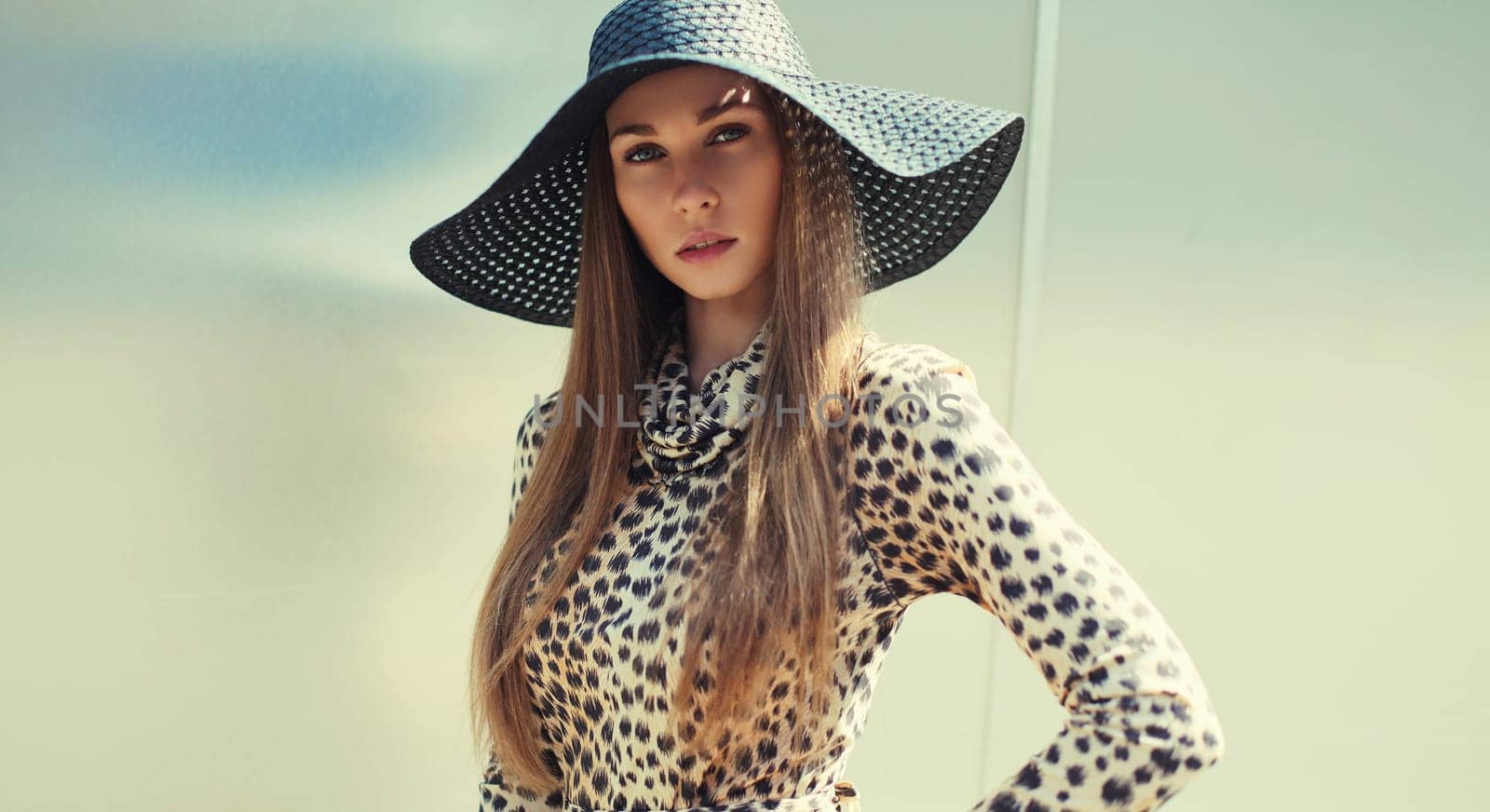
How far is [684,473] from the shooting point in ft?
4.59

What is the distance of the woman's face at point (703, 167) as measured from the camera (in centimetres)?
135

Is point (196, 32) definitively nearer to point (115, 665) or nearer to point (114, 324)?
point (114, 324)

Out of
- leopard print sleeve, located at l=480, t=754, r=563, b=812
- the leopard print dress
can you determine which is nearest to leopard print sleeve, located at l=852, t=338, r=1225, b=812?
the leopard print dress

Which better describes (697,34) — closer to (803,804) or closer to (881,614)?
(881,614)

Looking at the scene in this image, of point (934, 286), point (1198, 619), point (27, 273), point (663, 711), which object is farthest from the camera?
point (1198, 619)

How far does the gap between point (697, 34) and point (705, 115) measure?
0.09m

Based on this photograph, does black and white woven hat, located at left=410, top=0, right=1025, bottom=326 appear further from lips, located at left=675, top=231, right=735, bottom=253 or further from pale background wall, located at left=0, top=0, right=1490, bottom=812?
pale background wall, located at left=0, top=0, right=1490, bottom=812

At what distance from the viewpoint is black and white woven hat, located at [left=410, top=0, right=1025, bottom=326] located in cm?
129

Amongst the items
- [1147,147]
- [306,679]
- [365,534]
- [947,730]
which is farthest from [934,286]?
[306,679]

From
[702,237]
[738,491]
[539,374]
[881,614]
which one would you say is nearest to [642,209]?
[702,237]

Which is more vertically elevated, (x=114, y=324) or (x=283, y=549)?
(x=114, y=324)

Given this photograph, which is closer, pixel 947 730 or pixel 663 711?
pixel 663 711

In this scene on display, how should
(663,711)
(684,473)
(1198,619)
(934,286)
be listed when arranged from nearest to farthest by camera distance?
1. (663,711)
2. (684,473)
3. (934,286)
4. (1198,619)

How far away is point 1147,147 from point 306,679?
1.70 meters
